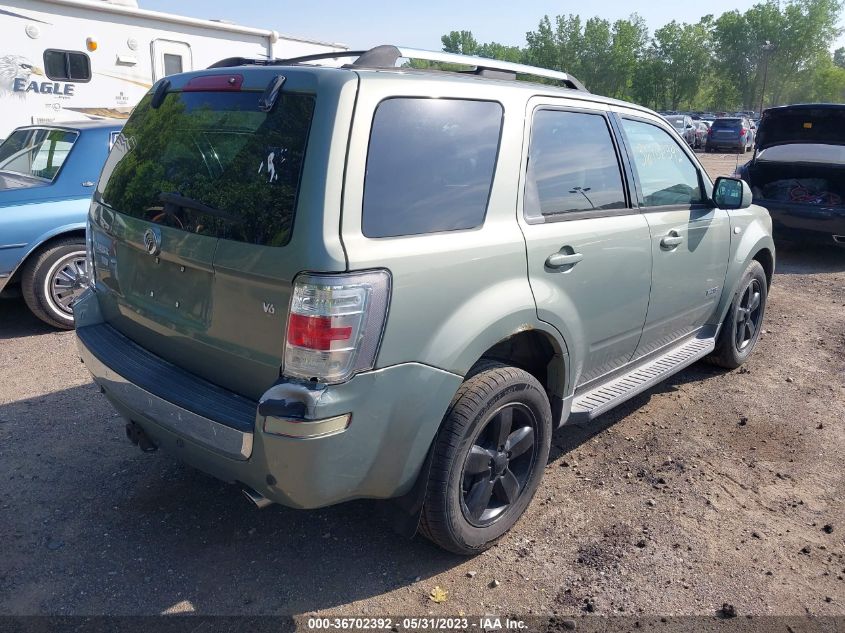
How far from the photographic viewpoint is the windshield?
5820 millimetres

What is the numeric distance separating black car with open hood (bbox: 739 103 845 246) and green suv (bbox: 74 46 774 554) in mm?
6121

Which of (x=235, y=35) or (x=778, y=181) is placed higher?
(x=235, y=35)

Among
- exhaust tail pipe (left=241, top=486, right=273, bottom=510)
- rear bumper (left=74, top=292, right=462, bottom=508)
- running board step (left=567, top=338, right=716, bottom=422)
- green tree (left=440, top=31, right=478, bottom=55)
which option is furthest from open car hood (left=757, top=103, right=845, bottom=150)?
green tree (left=440, top=31, right=478, bottom=55)

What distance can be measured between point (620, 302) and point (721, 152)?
32.8m

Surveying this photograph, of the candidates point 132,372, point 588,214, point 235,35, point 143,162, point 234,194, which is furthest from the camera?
point 235,35

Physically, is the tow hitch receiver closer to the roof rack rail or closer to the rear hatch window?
the rear hatch window

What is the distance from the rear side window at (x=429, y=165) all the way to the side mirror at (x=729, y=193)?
2.10m

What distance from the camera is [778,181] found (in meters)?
9.51

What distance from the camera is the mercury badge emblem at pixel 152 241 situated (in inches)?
110

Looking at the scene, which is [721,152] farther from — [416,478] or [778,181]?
[416,478]

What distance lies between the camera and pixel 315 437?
234 cm

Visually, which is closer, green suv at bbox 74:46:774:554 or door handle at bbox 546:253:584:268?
green suv at bbox 74:46:774:554

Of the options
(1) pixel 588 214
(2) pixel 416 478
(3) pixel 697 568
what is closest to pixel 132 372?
(2) pixel 416 478

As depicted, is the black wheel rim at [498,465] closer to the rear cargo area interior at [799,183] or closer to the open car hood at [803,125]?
the rear cargo area interior at [799,183]
